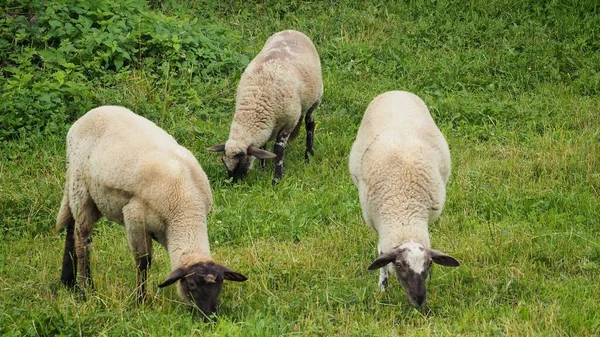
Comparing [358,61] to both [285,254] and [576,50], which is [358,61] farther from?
[285,254]

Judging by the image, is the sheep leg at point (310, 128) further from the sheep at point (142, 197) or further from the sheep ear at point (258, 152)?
the sheep at point (142, 197)

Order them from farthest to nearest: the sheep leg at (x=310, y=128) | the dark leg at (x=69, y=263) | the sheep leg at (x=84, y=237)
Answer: the sheep leg at (x=310, y=128)
the dark leg at (x=69, y=263)
the sheep leg at (x=84, y=237)

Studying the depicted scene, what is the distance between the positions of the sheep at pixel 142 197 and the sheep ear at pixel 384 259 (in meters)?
0.96

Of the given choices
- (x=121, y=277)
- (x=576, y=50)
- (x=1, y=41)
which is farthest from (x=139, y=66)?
(x=576, y=50)

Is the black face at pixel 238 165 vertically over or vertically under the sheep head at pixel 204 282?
under

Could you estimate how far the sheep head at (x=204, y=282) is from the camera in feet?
20.4

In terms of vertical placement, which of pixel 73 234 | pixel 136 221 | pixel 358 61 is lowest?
pixel 358 61

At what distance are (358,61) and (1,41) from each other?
4883 millimetres

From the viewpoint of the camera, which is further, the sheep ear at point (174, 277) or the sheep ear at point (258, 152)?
the sheep ear at point (258, 152)

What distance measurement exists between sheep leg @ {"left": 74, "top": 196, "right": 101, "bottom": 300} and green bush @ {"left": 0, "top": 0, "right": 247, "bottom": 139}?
11.2ft

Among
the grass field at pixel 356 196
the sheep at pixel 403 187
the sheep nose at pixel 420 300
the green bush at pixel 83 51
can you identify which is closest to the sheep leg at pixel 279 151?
the grass field at pixel 356 196

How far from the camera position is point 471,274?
275 inches

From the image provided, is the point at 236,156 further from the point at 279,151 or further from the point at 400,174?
the point at 400,174

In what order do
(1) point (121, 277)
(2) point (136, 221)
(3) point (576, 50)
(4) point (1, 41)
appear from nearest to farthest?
(2) point (136, 221) < (1) point (121, 277) < (4) point (1, 41) < (3) point (576, 50)
